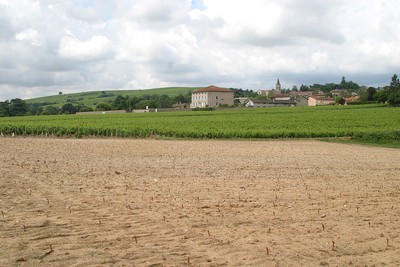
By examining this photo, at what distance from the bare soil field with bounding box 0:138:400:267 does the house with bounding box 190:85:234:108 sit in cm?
12858

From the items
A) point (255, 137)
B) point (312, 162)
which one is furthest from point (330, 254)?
point (255, 137)

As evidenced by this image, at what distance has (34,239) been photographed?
20.6ft

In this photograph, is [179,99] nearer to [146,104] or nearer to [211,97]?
[211,97]

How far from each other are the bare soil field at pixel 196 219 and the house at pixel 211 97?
128577mm

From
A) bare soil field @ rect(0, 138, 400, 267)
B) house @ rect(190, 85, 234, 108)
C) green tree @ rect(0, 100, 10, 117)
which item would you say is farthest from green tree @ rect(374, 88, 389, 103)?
bare soil field @ rect(0, 138, 400, 267)

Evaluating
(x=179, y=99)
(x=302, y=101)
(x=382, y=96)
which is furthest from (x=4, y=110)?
(x=302, y=101)

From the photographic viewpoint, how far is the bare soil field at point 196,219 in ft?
18.8

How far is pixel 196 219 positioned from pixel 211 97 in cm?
13507

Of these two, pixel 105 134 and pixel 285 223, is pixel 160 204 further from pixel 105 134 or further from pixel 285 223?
pixel 105 134

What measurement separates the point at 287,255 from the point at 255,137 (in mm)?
31050

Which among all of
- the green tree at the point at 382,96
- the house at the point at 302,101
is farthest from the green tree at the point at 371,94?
the house at the point at 302,101

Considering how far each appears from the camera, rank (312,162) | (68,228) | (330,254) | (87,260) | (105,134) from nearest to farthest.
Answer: (87,260) < (330,254) < (68,228) < (312,162) < (105,134)

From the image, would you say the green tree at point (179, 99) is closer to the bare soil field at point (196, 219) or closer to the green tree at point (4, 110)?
the green tree at point (4, 110)

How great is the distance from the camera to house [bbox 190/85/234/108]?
14162cm
